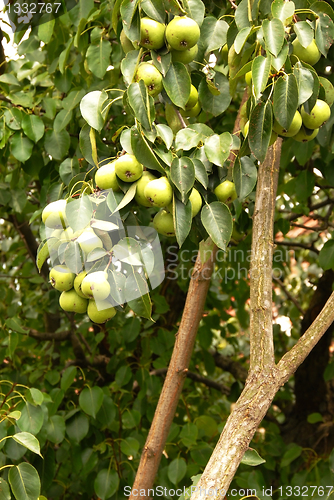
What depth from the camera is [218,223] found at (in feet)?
2.88

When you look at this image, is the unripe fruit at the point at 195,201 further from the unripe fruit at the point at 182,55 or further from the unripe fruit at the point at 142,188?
the unripe fruit at the point at 182,55

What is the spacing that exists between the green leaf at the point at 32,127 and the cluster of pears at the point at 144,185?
2.75 feet

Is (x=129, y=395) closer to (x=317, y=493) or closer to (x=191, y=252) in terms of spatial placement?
(x=191, y=252)

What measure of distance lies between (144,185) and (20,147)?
3.09ft

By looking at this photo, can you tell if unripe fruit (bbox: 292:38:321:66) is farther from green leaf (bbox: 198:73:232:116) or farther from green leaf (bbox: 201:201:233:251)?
green leaf (bbox: 201:201:233:251)

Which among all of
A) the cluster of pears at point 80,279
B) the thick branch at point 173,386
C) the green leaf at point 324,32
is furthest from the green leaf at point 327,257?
the cluster of pears at point 80,279

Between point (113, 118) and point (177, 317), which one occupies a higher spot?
point (113, 118)

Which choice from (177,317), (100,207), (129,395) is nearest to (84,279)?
(100,207)

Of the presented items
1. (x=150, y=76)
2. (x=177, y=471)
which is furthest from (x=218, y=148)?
(x=177, y=471)

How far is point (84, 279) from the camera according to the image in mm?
833

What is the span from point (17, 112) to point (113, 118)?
1.33 ft

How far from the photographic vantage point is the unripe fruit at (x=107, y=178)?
2.84 feet

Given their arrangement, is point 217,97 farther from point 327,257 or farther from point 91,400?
point 91,400

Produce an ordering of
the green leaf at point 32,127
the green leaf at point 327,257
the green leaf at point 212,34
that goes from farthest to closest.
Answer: the green leaf at point 327,257 → the green leaf at point 32,127 → the green leaf at point 212,34
